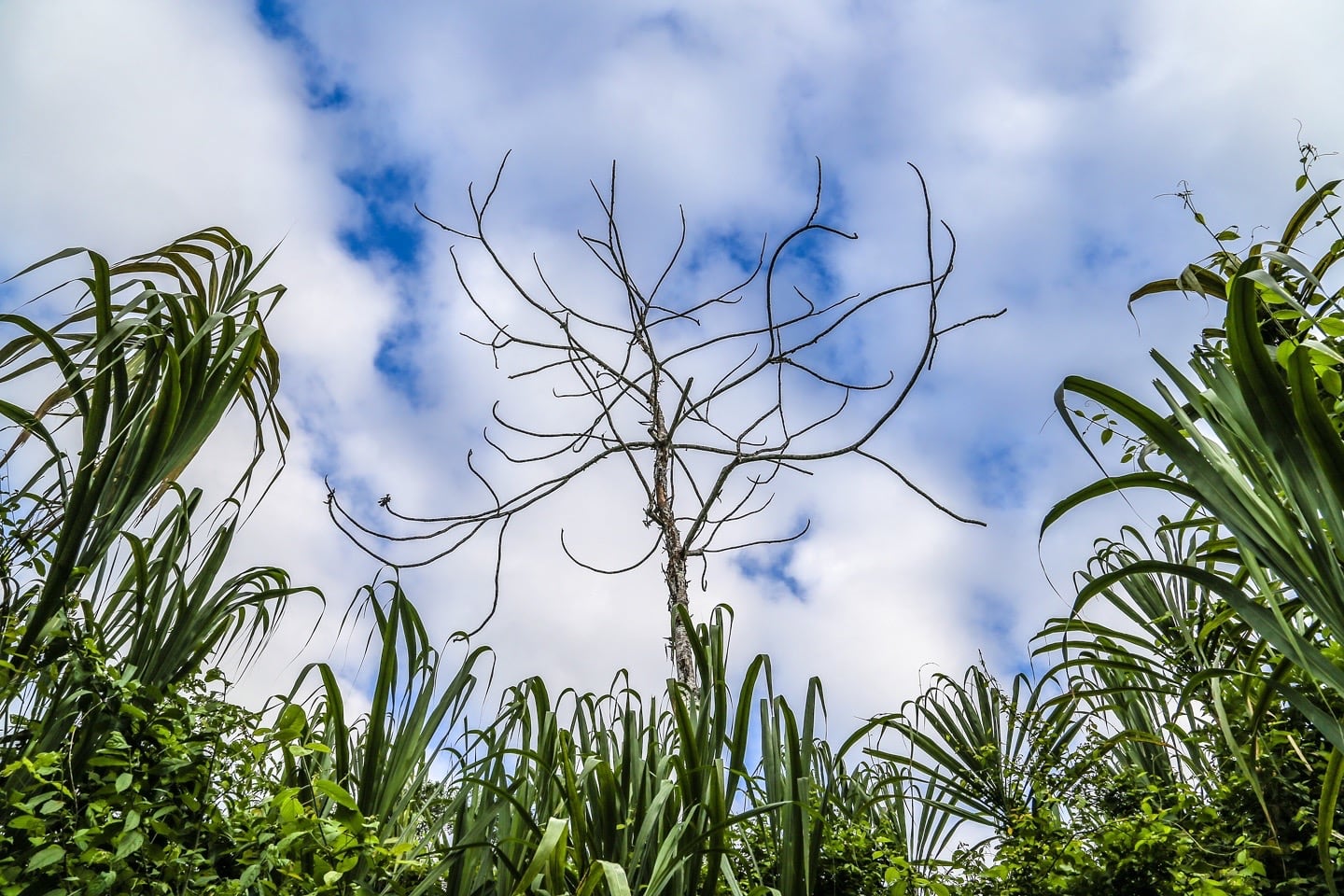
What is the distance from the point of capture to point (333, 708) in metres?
1.64

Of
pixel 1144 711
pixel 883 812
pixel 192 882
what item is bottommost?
pixel 192 882

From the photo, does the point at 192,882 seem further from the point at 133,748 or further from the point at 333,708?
the point at 333,708

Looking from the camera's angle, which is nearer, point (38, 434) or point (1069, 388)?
point (1069, 388)

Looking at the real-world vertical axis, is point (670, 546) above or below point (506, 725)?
above

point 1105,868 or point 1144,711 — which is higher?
point 1144,711

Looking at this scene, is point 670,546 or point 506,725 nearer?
point 506,725

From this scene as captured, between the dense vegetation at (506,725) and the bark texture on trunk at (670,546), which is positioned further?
the bark texture on trunk at (670,546)

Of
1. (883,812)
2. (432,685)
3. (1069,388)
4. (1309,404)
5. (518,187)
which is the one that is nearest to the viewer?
(1309,404)

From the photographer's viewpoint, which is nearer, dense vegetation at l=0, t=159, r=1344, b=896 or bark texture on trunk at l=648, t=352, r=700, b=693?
dense vegetation at l=0, t=159, r=1344, b=896

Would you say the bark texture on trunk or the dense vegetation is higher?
the bark texture on trunk

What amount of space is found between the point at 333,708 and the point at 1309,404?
1.63 metres

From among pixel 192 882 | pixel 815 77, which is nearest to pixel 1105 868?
pixel 192 882

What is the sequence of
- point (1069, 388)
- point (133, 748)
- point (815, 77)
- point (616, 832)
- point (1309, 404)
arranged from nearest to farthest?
1. point (1309, 404)
2. point (1069, 388)
3. point (133, 748)
4. point (616, 832)
5. point (815, 77)

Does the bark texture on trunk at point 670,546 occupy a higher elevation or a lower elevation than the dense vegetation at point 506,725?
higher
